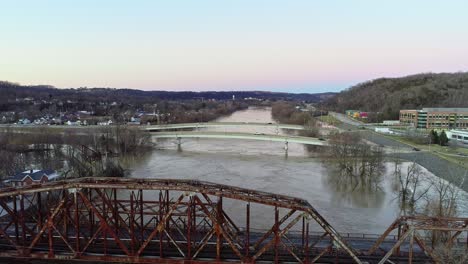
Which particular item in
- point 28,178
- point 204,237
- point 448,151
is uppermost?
point 204,237

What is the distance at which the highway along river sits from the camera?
25.8m

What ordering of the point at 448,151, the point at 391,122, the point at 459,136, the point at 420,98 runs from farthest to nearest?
the point at 420,98 → the point at 391,122 → the point at 459,136 → the point at 448,151

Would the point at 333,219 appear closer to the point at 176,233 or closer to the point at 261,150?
the point at 176,233

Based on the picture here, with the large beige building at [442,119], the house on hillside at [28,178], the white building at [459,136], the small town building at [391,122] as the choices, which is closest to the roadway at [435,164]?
the white building at [459,136]

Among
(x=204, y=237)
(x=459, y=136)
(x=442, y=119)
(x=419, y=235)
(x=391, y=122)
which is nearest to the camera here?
(x=419, y=235)

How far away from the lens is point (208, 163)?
149ft

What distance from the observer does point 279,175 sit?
3859 cm

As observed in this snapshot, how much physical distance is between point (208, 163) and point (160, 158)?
301 inches

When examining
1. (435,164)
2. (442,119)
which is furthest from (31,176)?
(442,119)

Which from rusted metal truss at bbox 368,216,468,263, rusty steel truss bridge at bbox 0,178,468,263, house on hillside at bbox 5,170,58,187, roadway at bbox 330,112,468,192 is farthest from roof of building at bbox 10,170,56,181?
roadway at bbox 330,112,468,192

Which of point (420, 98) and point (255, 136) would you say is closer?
point (255, 136)

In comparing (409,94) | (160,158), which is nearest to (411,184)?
(160,158)

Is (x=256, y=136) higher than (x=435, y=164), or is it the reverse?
(x=256, y=136)

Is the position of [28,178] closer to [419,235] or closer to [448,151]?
[419,235]
